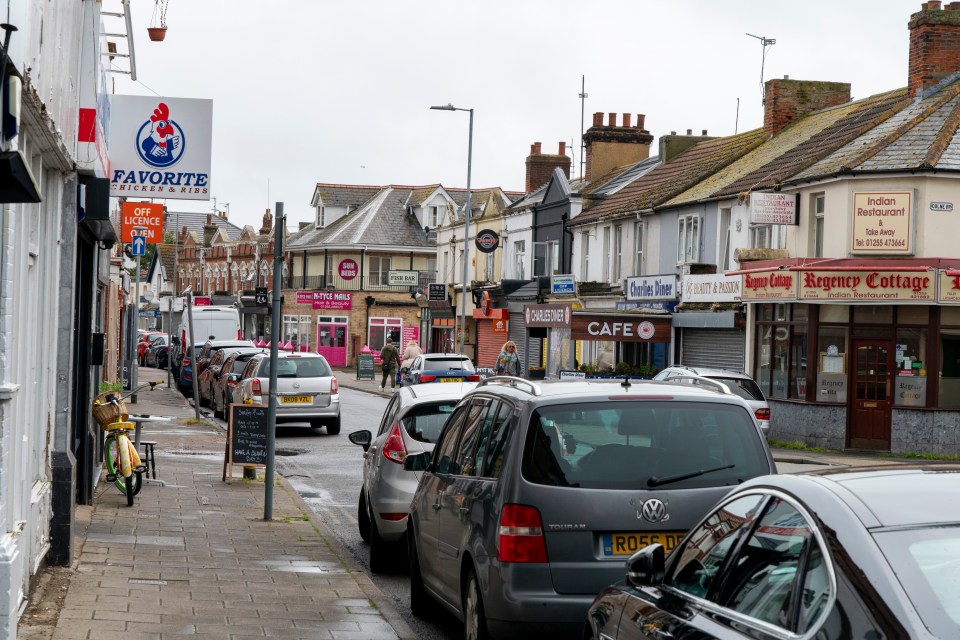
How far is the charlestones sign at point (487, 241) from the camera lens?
5081 centimetres

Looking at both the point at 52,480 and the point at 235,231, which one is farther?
the point at 235,231

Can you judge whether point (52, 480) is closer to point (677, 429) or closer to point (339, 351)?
point (677, 429)

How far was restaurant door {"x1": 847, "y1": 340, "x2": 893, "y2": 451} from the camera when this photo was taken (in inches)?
1069

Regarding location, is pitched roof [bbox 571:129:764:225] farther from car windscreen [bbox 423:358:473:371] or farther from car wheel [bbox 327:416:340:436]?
car wheel [bbox 327:416:340:436]

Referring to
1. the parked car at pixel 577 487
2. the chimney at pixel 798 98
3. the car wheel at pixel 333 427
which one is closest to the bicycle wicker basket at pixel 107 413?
the parked car at pixel 577 487

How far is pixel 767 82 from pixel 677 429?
32.5 metres

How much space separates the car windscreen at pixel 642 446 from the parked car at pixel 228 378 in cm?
2021

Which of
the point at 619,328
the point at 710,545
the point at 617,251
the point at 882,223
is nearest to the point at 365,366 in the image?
the point at 617,251

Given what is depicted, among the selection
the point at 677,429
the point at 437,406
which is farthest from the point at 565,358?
the point at 677,429

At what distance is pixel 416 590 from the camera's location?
8961mm

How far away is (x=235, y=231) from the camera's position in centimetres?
10906

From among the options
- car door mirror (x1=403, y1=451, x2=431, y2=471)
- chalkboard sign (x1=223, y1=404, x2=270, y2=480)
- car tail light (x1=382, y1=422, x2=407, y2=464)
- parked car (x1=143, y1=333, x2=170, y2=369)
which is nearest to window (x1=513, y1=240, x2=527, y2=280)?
parked car (x1=143, y1=333, x2=170, y2=369)

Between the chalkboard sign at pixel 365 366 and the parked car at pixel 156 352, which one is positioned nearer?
the chalkboard sign at pixel 365 366

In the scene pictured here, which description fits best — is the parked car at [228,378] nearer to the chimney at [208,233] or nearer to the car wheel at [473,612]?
the car wheel at [473,612]
